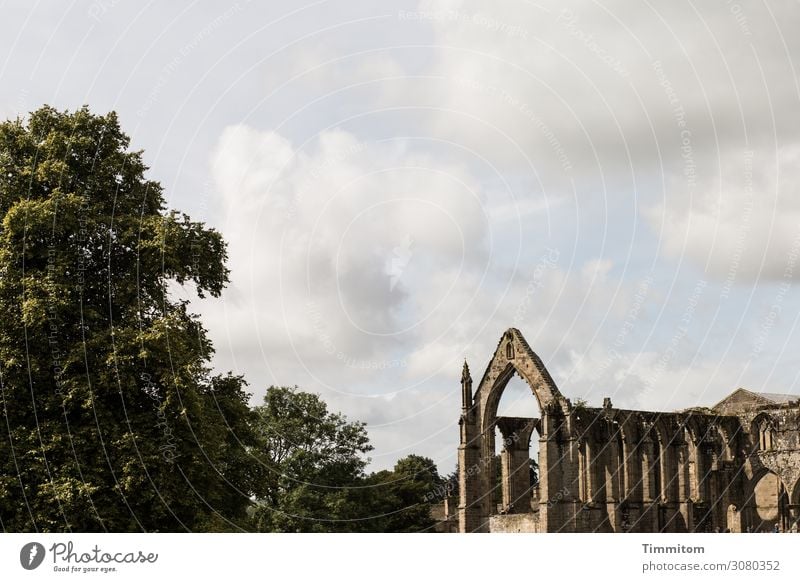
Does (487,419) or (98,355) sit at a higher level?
(487,419)

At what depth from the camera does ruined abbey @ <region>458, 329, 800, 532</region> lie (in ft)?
148

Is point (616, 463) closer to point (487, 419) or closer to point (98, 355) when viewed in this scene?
point (487, 419)

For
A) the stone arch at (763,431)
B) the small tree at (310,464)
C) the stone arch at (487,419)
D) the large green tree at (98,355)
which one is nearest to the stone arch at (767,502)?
the stone arch at (763,431)

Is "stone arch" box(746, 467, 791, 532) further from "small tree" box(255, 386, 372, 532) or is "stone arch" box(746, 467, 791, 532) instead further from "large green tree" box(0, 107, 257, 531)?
"large green tree" box(0, 107, 257, 531)

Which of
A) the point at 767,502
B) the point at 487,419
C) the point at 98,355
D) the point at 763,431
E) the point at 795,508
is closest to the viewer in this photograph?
the point at 98,355

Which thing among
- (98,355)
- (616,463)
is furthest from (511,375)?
(98,355)

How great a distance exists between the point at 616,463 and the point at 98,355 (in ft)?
92.6

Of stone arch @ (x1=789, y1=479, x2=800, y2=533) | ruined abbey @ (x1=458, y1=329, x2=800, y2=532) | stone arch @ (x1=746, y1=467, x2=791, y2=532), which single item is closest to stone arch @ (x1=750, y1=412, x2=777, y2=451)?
ruined abbey @ (x1=458, y1=329, x2=800, y2=532)

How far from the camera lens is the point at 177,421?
2889 centimetres

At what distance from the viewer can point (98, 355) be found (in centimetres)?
2834

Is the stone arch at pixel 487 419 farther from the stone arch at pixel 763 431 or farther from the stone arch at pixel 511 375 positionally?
the stone arch at pixel 763 431
